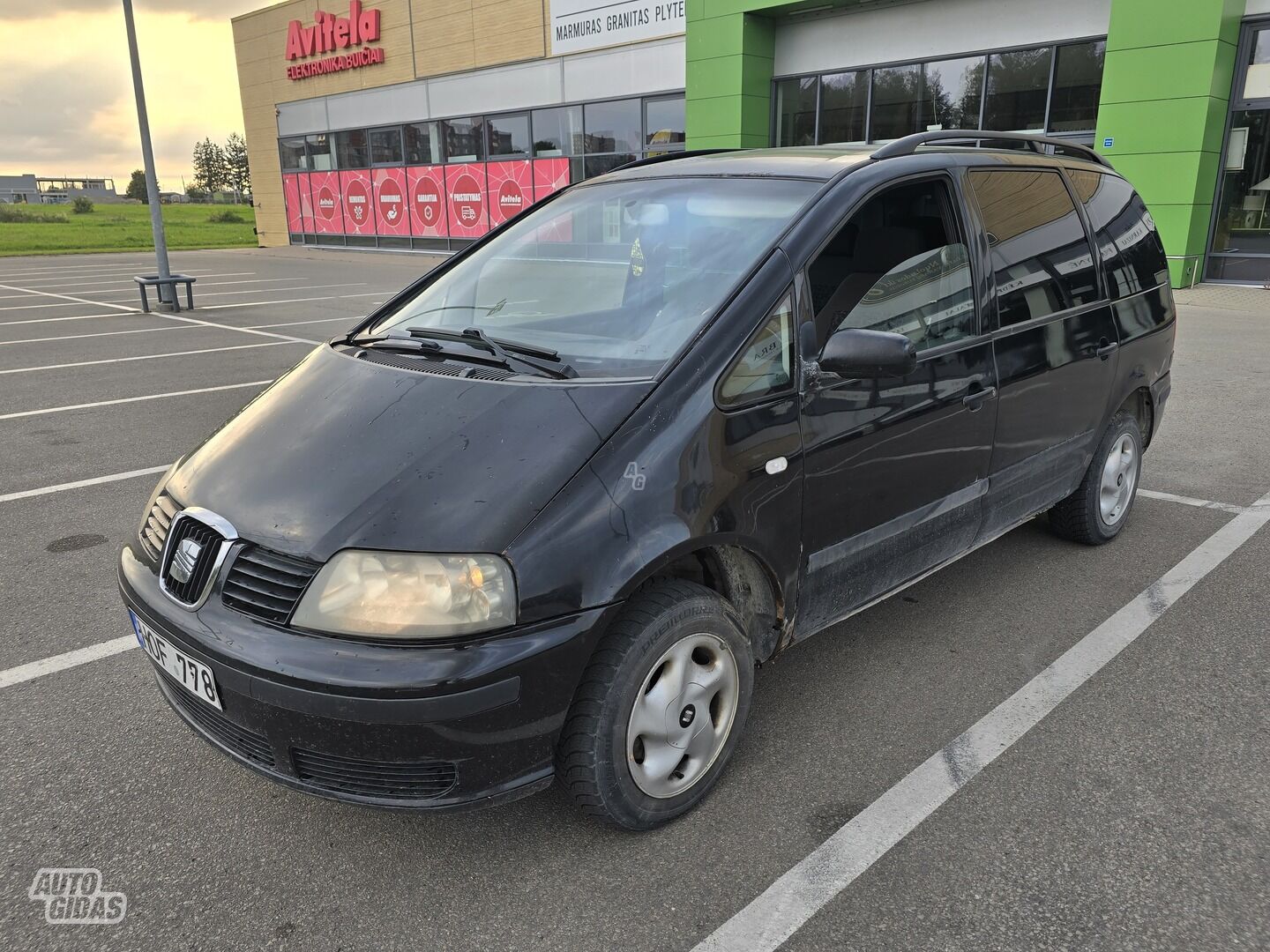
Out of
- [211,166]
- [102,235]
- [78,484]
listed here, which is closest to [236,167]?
[211,166]

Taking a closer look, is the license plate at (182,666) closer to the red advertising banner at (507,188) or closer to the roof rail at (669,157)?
the roof rail at (669,157)

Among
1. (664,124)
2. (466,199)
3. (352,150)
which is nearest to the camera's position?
(664,124)

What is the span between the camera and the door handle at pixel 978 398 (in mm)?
3188

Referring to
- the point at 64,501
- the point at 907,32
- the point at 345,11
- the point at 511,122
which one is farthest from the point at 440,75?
the point at 64,501

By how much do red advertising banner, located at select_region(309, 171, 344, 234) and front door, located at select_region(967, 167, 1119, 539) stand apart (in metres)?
30.3

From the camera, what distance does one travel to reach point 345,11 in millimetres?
28484

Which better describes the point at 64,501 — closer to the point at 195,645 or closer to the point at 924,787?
the point at 195,645

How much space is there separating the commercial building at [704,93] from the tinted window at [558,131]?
0.06 m

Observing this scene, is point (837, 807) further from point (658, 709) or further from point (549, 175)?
point (549, 175)

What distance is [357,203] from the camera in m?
30.1

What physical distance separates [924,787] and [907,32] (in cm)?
1799

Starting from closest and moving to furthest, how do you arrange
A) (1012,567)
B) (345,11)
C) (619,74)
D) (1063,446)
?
(1063,446) < (1012,567) < (619,74) < (345,11)

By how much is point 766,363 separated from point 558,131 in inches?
897

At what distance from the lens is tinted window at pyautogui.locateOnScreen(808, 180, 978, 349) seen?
2822 millimetres
